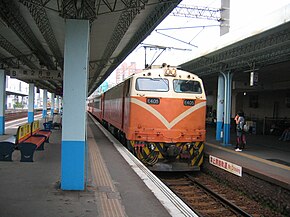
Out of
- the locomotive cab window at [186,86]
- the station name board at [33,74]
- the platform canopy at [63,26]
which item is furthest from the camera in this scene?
the station name board at [33,74]

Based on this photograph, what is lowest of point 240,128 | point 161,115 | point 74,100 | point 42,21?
point 240,128

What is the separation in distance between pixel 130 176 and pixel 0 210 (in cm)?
334

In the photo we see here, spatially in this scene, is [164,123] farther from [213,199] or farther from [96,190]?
[96,190]

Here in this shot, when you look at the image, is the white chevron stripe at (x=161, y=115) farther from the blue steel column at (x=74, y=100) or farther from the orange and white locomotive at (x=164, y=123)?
the blue steel column at (x=74, y=100)

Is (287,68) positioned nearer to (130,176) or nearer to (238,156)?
(238,156)

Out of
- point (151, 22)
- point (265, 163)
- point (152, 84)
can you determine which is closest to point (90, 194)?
point (152, 84)

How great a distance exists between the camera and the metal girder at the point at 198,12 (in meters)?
22.1

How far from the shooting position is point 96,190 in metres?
6.38

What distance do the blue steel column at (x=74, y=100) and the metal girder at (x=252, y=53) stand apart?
5.31 meters

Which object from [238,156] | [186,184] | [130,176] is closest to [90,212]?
[130,176]

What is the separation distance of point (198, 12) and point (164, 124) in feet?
47.2

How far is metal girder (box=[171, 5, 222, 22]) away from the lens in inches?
871

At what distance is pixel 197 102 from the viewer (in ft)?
35.1

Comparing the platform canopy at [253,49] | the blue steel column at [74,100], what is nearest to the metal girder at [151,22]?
the blue steel column at [74,100]
